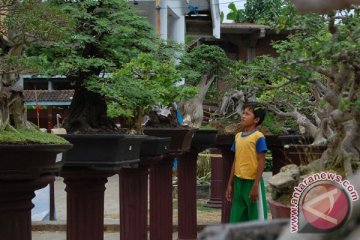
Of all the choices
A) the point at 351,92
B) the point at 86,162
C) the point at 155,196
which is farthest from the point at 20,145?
the point at 155,196

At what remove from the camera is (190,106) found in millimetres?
7531

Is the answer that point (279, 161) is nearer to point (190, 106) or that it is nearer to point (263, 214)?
point (190, 106)

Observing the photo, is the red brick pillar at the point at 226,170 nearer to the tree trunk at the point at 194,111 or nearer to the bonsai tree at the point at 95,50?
the tree trunk at the point at 194,111

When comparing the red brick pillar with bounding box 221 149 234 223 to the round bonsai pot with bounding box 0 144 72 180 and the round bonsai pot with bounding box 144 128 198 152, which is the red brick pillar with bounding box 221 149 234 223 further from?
the round bonsai pot with bounding box 0 144 72 180

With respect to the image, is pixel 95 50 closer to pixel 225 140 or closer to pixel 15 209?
pixel 15 209

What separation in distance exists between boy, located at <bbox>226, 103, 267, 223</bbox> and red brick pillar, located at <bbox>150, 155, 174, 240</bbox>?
1.05 m

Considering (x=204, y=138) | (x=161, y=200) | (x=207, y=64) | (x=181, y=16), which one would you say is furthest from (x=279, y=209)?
(x=181, y=16)

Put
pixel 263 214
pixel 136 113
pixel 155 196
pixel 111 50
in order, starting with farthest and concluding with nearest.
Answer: pixel 155 196, pixel 136 113, pixel 263 214, pixel 111 50

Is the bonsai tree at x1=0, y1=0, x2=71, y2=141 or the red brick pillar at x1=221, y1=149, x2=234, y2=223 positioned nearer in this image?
the bonsai tree at x1=0, y1=0, x2=71, y2=141

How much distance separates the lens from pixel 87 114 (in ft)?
12.9

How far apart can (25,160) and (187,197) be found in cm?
391

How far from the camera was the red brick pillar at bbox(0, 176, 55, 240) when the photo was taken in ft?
7.52

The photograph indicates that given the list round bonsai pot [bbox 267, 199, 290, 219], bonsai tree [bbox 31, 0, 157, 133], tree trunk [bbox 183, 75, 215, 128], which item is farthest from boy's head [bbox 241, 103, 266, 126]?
tree trunk [bbox 183, 75, 215, 128]

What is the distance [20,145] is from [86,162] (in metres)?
0.98
